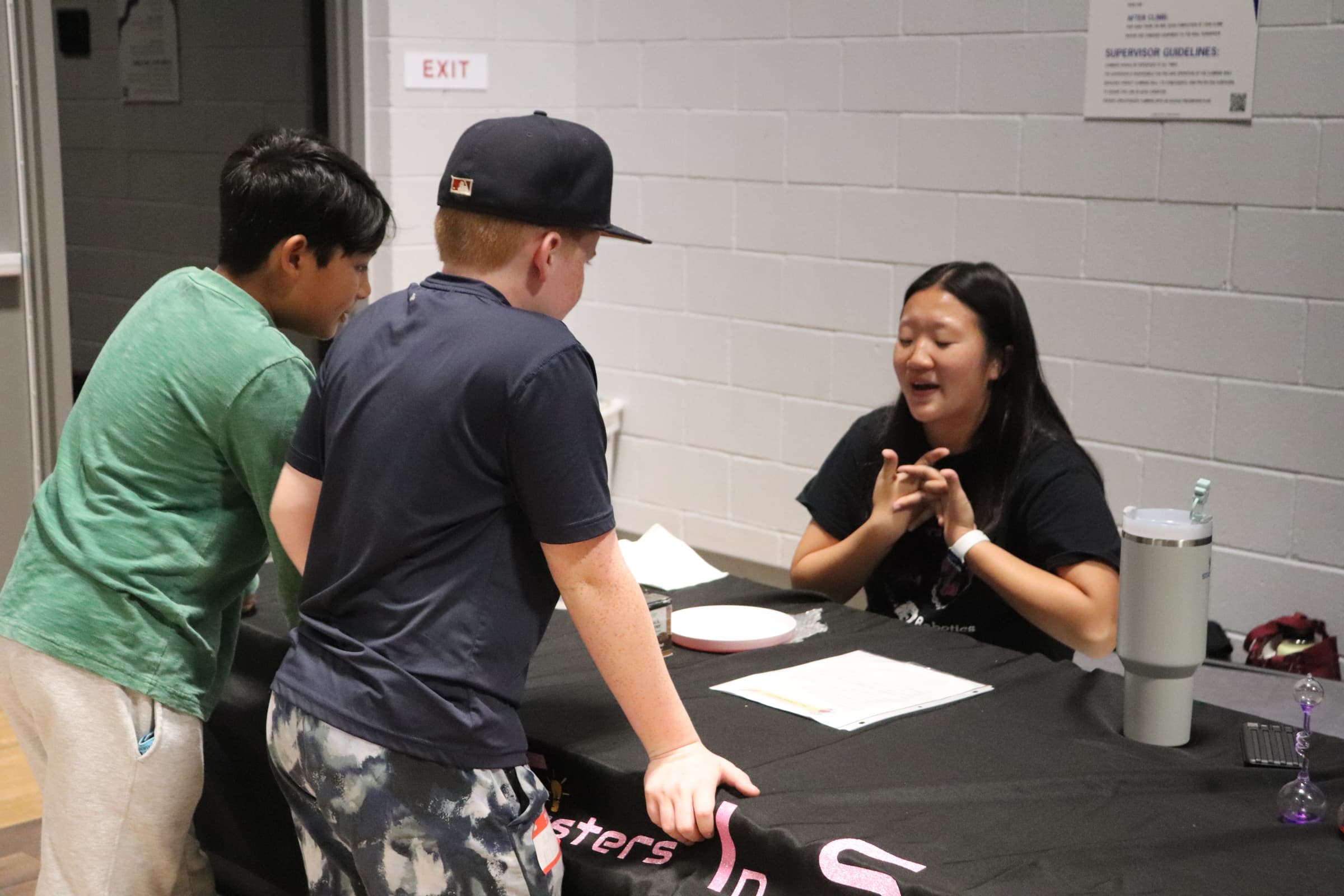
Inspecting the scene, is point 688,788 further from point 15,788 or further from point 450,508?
point 15,788

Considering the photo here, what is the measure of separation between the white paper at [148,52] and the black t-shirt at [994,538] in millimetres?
2666

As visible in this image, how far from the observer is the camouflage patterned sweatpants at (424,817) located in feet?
4.62

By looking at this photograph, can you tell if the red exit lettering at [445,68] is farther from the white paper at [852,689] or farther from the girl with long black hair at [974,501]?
the white paper at [852,689]

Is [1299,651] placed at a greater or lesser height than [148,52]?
lesser

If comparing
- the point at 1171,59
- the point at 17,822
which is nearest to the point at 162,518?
the point at 17,822

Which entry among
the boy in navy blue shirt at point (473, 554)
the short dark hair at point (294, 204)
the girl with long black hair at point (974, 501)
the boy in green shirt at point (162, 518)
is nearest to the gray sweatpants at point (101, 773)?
the boy in green shirt at point (162, 518)

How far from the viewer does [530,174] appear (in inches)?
54.6

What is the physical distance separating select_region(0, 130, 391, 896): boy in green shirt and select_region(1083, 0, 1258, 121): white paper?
213 centimetres

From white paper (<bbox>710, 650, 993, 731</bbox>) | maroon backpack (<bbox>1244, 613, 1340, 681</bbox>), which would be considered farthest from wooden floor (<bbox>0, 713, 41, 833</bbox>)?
maroon backpack (<bbox>1244, 613, 1340, 681</bbox>)

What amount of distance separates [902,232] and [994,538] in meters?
1.56

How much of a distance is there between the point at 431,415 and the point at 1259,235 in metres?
2.43

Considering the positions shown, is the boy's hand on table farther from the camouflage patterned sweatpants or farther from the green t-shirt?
the green t-shirt

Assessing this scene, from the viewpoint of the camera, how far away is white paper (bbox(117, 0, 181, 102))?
4.02m

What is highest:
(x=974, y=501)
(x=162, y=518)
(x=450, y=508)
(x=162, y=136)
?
(x=162, y=136)
